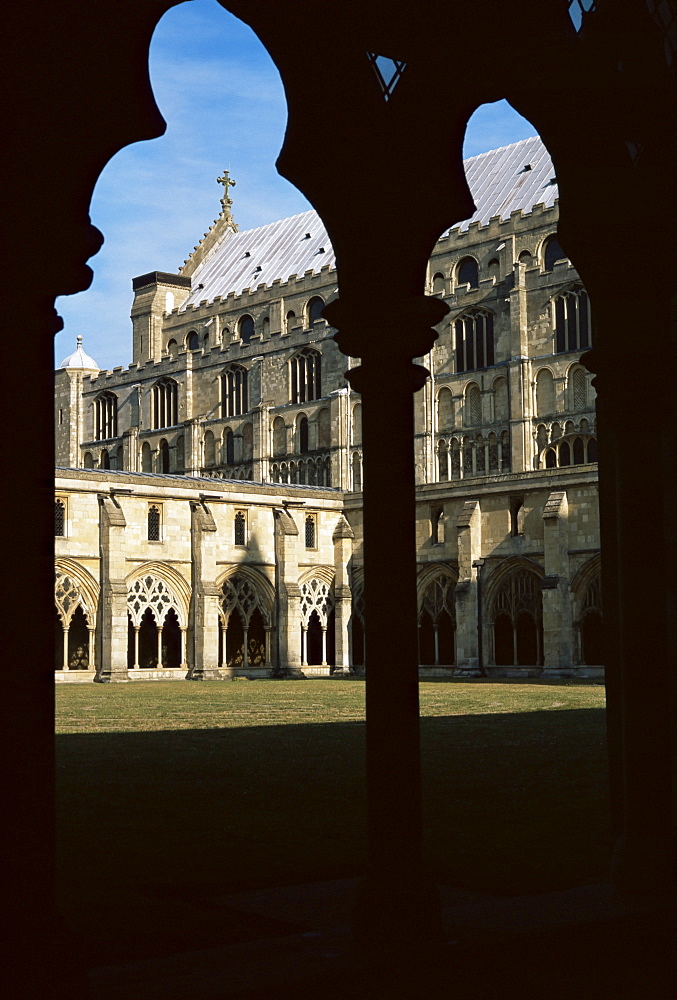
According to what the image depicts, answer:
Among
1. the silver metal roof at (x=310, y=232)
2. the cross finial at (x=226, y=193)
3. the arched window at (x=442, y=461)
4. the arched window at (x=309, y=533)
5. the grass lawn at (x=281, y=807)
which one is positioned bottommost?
the grass lawn at (x=281, y=807)

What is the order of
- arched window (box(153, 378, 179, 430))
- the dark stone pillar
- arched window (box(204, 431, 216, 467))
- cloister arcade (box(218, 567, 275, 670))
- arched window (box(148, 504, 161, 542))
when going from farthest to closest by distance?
1. arched window (box(153, 378, 179, 430))
2. arched window (box(204, 431, 216, 467))
3. cloister arcade (box(218, 567, 275, 670))
4. arched window (box(148, 504, 161, 542))
5. the dark stone pillar

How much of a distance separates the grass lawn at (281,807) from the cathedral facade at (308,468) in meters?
16.5

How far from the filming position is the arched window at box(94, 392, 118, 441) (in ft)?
220

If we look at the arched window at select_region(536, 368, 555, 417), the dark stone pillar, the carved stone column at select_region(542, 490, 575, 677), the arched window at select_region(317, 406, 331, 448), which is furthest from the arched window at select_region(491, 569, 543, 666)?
the dark stone pillar

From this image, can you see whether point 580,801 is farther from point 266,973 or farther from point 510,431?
point 510,431

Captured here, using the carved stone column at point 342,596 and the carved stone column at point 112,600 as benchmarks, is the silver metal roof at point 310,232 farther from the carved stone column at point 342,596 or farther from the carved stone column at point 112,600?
the carved stone column at point 112,600

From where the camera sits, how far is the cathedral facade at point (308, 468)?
36.1 m

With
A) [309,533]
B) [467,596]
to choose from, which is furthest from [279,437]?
[467,596]

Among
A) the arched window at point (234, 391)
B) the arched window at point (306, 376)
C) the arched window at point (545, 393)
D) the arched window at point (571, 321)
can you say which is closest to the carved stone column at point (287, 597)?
the arched window at point (545, 393)

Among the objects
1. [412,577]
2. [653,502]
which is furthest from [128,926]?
[653,502]

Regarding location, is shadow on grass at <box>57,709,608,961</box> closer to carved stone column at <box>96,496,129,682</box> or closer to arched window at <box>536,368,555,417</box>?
carved stone column at <box>96,496,129,682</box>

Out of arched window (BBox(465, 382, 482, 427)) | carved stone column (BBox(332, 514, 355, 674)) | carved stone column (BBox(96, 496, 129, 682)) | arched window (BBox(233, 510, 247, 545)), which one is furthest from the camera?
arched window (BBox(465, 382, 482, 427))

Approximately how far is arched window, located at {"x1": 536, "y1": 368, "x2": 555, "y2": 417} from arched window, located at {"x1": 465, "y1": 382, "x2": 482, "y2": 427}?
305 centimetres

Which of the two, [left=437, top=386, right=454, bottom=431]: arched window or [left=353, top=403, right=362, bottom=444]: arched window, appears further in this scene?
[left=353, top=403, right=362, bottom=444]: arched window
